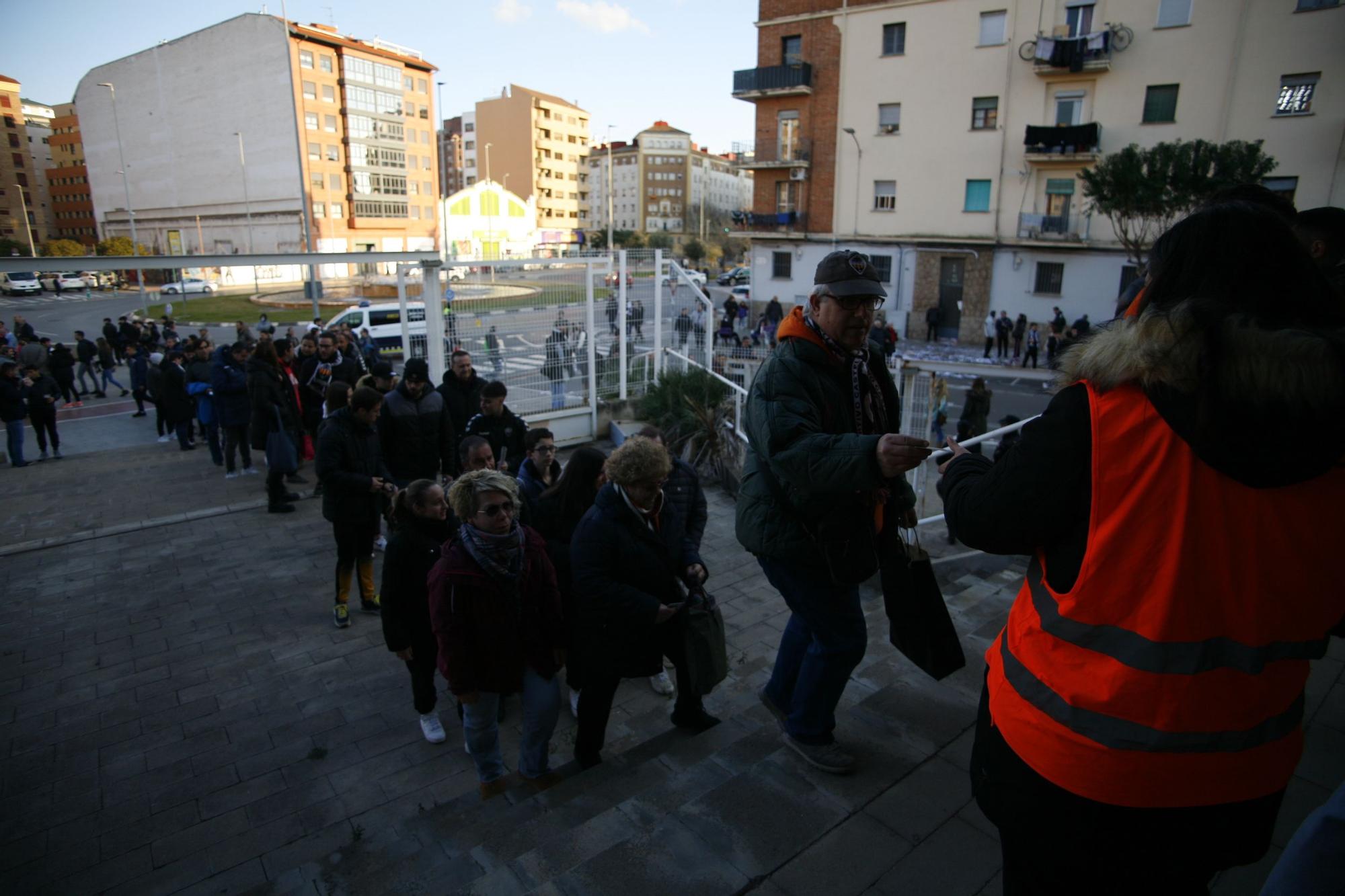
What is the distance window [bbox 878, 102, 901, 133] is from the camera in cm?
3027

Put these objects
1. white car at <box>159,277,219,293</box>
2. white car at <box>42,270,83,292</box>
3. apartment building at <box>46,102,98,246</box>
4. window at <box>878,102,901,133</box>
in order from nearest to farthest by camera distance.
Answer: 1. window at <box>878,102,901,133</box>
2. white car at <box>159,277,219,293</box>
3. white car at <box>42,270,83,292</box>
4. apartment building at <box>46,102,98,246</box>

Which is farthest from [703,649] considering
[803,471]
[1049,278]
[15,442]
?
[1049,278]

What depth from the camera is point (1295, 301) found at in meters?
1.24

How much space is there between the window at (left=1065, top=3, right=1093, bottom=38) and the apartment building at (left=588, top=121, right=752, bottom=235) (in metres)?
75.8

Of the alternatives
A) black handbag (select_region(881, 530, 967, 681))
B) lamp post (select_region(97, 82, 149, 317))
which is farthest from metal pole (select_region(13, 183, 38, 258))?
black handbag (select_region(881, 530, 967, 681))

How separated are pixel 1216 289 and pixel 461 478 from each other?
9.61 feet

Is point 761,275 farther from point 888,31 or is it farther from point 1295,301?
point 1295,301

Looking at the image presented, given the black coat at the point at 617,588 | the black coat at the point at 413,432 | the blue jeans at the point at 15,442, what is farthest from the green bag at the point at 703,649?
the blue jeans at the point at 15,442

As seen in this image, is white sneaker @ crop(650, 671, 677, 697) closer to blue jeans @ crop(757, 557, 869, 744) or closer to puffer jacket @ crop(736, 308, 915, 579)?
blue jeans @ crop(757, 557, 869, 744)

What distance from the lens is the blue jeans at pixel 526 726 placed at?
11.4 ft

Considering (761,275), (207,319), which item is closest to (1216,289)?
(761,275)

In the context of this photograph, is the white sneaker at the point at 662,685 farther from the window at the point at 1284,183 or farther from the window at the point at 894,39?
the window at the point at 894,39

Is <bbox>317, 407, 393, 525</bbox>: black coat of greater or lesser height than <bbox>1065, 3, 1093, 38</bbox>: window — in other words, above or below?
below

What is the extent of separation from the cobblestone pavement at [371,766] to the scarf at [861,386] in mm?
1316
